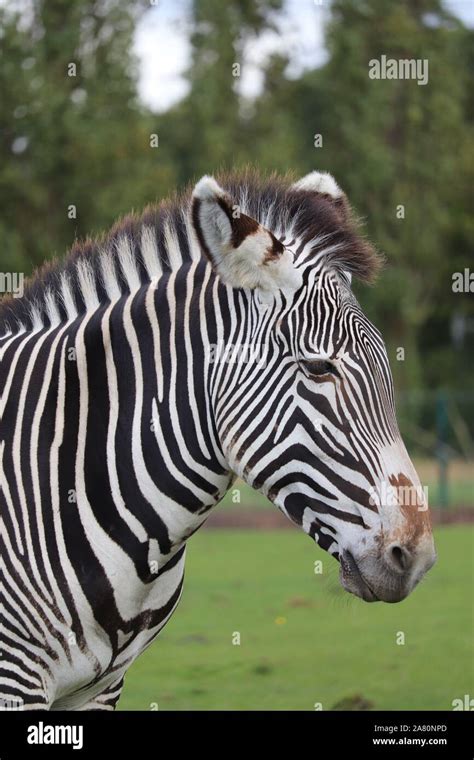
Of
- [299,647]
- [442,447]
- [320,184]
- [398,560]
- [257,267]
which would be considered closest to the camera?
[398,560]

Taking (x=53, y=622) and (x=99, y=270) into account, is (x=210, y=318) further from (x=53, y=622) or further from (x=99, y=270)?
(x=53, y=622)

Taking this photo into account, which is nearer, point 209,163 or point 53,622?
point 53,622

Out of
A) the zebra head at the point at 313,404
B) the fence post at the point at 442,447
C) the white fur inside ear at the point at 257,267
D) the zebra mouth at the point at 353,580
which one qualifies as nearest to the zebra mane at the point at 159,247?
the zebra head at the point at 313,404

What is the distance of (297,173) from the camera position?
16.8ft

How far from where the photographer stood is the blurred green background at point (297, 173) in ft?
29.6

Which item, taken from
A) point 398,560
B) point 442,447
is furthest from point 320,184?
point 442,447

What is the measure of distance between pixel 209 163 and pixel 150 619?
2850cm

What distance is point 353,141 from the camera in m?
33.8

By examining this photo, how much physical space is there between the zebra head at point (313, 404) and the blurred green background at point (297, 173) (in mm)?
679

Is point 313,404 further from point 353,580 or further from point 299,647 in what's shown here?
point 299,647

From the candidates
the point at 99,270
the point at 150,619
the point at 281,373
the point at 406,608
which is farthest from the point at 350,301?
the point at 406,608

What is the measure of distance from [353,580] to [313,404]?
594 millimetres
